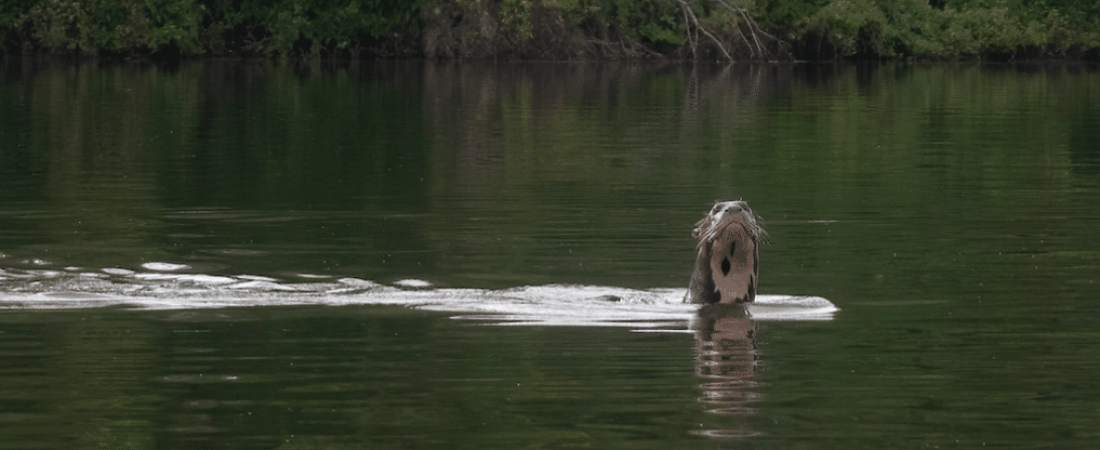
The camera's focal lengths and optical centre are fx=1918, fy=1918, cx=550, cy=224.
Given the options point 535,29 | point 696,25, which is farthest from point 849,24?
point 535,29

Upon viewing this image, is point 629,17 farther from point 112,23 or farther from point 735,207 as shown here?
point 735,207

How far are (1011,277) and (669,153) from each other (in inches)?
625

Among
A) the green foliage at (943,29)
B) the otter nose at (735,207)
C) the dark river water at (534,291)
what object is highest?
the otter nose at (735,207)

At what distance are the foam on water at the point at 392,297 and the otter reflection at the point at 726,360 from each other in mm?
183

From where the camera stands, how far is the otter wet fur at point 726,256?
40.9 feet

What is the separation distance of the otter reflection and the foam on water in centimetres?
18

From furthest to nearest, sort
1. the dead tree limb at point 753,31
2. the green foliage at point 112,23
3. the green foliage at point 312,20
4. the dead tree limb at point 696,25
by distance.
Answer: the green foliage at point 312,20 < the green foliage at point 112,23 < the dead tree limb at point 753,31 < the dead tree limb at point 696,25

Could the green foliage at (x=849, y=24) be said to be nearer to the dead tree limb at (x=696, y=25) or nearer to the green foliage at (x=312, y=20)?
the dead tree limb at (x=696, y=25)

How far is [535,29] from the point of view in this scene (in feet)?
253

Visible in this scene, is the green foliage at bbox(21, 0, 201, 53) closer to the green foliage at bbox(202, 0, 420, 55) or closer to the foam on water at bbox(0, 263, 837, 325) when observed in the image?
the green foliage at bbox(202, 0, 420, 55)

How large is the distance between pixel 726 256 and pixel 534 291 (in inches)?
74.3

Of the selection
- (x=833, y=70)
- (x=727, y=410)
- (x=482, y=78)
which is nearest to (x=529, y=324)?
(x=727, y=410)

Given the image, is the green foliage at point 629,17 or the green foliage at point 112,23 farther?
the green foliage at point 112,23

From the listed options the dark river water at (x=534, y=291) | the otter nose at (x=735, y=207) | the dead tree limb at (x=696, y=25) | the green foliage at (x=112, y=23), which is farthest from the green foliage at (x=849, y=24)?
the otter nose at (x=735, y=207)
